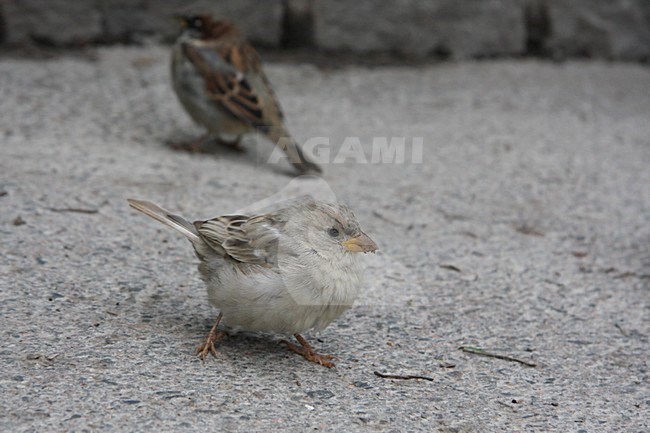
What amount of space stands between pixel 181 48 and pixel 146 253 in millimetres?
2405

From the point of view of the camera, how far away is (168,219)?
371 cm

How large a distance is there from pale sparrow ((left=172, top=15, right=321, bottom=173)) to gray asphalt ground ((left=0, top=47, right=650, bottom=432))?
10.2 inches

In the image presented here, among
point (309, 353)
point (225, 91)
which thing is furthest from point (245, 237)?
point (225, 91)

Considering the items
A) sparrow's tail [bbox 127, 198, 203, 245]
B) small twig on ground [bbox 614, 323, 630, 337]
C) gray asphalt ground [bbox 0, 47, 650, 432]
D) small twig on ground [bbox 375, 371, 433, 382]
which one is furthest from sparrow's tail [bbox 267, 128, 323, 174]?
small twig on ground [bbox 375, 371, 433, 382]

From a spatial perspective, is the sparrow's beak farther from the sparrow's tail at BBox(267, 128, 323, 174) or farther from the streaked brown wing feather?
the streaked brown wing feather

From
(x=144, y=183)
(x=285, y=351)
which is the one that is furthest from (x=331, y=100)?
(x=285, y=351)

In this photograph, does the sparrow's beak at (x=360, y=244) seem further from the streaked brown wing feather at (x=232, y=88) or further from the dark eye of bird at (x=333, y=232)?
the streaked brown wing feather at (x=232, y=88)

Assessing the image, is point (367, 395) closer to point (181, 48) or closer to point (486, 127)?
point (181, 48)

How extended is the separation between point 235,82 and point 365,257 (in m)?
2.12

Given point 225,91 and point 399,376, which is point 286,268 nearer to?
point 399,376

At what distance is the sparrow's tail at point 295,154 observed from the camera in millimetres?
6023

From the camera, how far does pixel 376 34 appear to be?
8219 millimetres

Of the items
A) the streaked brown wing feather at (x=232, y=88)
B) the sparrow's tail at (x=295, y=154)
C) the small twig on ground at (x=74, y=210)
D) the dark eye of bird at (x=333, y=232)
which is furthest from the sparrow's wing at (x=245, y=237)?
the streaked brown wing feather at (x=232, y=88)

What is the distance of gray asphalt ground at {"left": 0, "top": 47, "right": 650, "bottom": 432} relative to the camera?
127 inches
